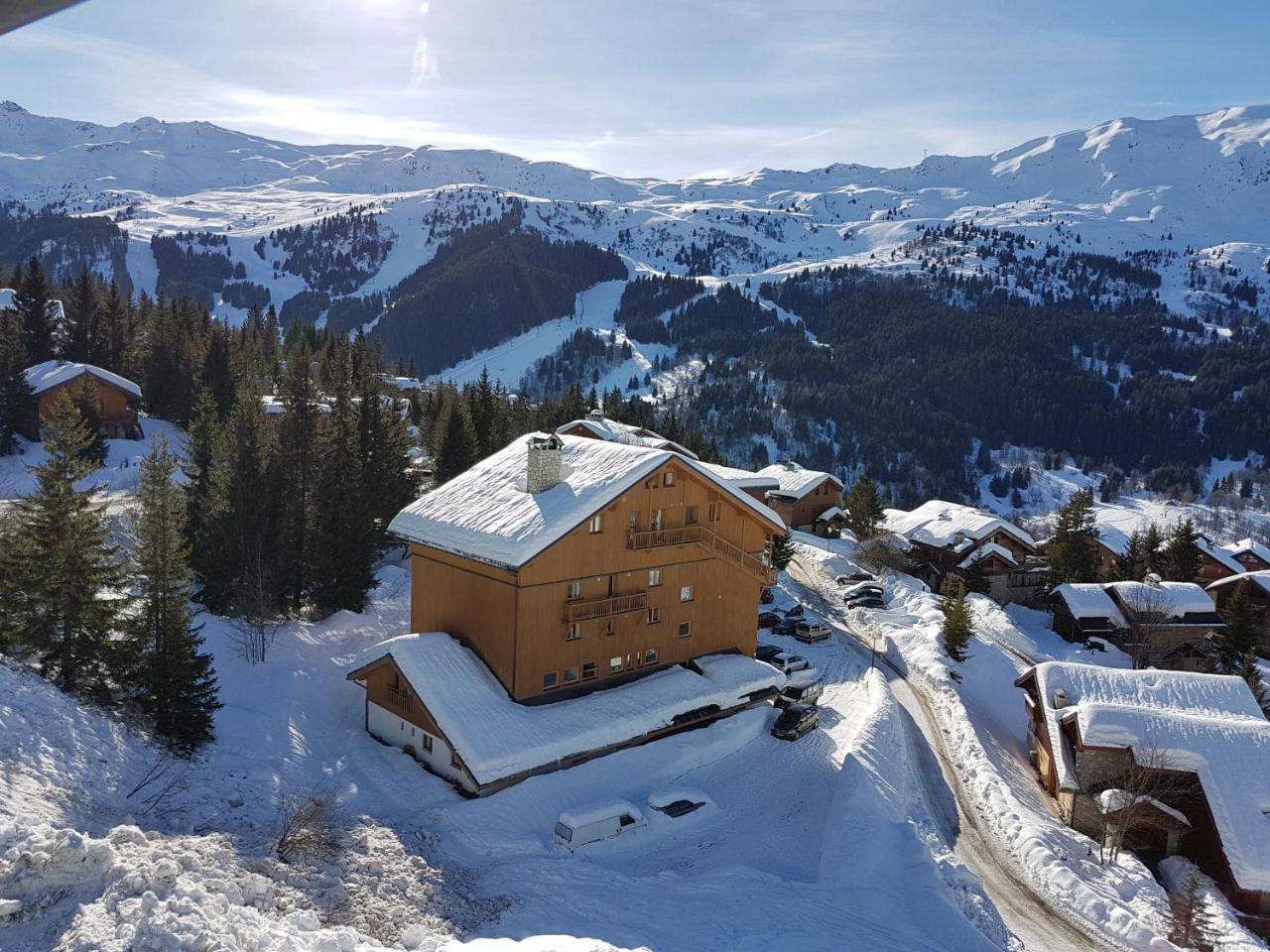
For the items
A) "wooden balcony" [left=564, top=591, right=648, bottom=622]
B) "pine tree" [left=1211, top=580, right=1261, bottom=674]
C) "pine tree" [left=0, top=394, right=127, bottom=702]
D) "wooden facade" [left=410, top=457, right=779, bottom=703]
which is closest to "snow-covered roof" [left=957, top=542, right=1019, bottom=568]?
"pine tree" [left=1211, top=580, right=1261, bottom=674]

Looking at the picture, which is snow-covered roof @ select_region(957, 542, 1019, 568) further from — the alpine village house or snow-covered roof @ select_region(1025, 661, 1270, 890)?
the alpine village house

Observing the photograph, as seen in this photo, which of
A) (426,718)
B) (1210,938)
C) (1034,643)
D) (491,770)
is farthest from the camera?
(1034,643)

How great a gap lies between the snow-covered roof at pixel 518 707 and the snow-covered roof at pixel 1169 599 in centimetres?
4211

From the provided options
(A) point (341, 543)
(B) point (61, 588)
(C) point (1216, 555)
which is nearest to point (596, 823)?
(B) point (61, 588)

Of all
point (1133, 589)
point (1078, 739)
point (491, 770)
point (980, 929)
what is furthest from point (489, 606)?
point (1133, 589)

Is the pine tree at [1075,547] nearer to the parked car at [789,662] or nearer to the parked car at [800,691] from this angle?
the parked car at [789,662]

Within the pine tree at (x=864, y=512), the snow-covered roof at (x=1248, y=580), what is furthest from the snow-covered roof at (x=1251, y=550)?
the pine tree at (x=864, y=512)

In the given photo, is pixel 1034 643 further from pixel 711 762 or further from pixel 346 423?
pixel 346 423

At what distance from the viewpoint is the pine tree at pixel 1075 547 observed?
70.5 meters

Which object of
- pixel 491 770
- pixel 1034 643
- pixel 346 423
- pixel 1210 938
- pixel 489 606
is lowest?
pixel 1034 643

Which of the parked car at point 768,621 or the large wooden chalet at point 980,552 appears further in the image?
the large wooden chalet at point 980,552

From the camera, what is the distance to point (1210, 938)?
2294 cm

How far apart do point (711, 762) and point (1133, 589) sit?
46790mm

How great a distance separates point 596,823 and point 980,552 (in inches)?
2250
